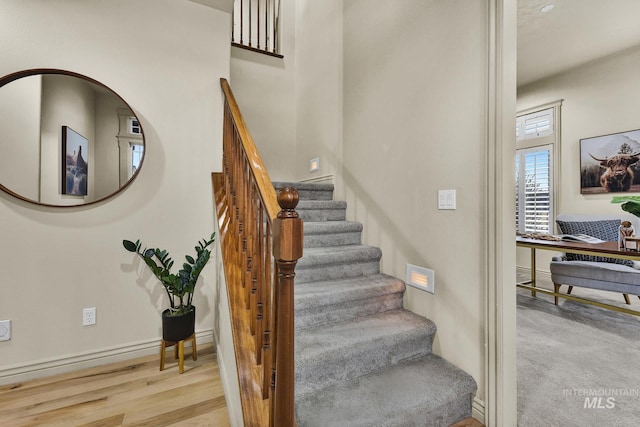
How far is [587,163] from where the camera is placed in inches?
152

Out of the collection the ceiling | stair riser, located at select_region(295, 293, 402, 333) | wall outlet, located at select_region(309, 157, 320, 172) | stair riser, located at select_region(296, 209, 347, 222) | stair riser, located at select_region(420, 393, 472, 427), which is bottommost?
stair riser, located at select_region(420, 393, 472, 427)

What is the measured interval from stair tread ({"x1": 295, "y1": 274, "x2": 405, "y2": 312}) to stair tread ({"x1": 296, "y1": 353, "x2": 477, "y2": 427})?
443 mm

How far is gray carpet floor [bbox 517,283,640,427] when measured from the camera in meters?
1.51

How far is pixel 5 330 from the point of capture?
183 centimetres

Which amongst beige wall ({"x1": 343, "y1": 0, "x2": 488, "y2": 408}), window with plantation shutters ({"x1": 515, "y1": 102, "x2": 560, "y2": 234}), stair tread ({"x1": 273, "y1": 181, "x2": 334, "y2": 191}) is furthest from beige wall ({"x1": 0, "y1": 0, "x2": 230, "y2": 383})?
window with plantation shutters ({"x1": 515, "y1": 102, "x2": 560, "y2": 234})

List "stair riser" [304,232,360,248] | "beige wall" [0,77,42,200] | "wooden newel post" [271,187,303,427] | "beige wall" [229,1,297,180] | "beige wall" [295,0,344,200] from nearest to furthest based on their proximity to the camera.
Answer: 1. "wooden newel post" [271,187,303,427]
2. "beige wall" [0,77,42,200]
3. "stair riser" [304,232,360,248]
4. "beige wall" [295,0,344,200]
5. "beige wall" [229,1,297,180]

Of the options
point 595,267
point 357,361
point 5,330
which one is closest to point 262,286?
point 357,361

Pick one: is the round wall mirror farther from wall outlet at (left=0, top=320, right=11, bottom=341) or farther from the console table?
the console table

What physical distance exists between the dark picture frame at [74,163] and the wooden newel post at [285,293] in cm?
198

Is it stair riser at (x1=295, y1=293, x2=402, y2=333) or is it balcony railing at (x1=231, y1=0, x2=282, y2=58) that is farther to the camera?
balcony railing at (x1=231, y1=0, x2=282, y2=58)

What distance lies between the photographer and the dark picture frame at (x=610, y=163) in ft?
11.5

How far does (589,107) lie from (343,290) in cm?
464

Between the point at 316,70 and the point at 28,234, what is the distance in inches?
120

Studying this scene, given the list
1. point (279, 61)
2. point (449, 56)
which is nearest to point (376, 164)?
point (449, 56)
